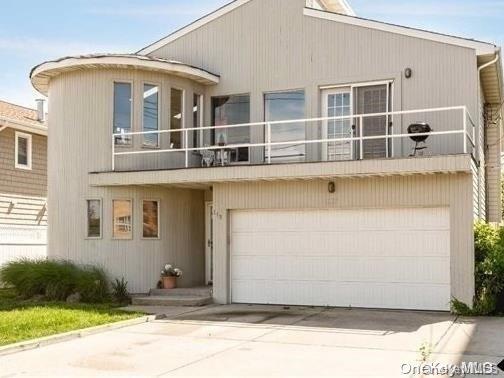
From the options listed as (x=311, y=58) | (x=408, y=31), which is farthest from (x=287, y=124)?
(x=408, y=31)

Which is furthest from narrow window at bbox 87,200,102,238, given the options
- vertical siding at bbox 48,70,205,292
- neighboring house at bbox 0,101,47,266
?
neighboring house at bbox 0,101,47,266

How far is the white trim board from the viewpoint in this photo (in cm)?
1468

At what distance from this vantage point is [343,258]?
15.0 metres

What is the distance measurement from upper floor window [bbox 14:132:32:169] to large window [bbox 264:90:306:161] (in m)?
9.68

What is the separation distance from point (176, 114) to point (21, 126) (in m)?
7.22

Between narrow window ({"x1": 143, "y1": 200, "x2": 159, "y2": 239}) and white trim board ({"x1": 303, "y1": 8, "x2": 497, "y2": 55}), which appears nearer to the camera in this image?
white trim board ({"x1": 303, "y1": 8, "x2": 497, "y2": 55})

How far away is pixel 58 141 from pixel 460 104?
993 cm

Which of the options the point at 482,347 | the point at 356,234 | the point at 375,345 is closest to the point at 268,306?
the point at 356,234

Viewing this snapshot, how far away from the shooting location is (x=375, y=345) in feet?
33.7

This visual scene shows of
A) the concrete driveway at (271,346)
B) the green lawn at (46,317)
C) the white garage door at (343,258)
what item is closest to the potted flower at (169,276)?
the white garage door at (343,258)

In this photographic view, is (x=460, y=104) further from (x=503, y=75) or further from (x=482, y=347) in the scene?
(x=482, y=347)

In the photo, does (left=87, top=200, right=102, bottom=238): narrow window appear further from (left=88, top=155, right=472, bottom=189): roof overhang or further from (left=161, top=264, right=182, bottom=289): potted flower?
(left=161, top=264, right=182, bottom=289): potted flower

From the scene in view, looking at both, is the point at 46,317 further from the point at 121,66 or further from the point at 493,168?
the point at 493,168

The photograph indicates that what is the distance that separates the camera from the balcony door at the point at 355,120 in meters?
15.9
